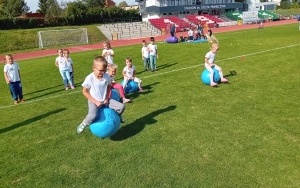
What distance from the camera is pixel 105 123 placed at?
695 cm

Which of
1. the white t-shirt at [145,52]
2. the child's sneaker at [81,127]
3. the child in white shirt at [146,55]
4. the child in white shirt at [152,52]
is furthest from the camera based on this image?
the white t-shirt at [145,52]

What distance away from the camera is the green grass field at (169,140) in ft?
18.7

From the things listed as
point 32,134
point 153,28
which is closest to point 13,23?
point 153,28

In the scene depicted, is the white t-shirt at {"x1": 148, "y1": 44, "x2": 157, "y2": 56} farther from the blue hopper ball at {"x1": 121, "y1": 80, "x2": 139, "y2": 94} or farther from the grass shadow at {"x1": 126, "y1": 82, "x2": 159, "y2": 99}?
the blue hopper ball at {"x1": 121, "y1": 80, "x2": 139, "y2": 94}

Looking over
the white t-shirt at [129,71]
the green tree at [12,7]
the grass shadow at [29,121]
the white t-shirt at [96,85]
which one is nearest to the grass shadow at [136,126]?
the white t-shirt at [96,85]

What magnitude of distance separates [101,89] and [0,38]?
4047 cm

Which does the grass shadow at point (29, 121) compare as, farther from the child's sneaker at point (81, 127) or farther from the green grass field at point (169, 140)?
the child's sneaker at point (81, 127)

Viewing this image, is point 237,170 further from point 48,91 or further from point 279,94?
point 48,91

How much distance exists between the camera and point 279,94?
403 inches

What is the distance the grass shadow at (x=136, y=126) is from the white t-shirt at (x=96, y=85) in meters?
1.12

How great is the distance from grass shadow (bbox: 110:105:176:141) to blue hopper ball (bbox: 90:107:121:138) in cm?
45

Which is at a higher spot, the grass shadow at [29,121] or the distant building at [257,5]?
the distant building at [257,5]

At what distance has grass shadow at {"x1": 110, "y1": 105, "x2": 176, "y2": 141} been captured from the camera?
7603 mm

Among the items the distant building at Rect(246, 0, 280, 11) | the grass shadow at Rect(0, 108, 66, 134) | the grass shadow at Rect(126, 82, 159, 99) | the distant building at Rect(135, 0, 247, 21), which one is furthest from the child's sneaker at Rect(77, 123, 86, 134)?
the distant building at Rect(246, 0, 280, 11)
